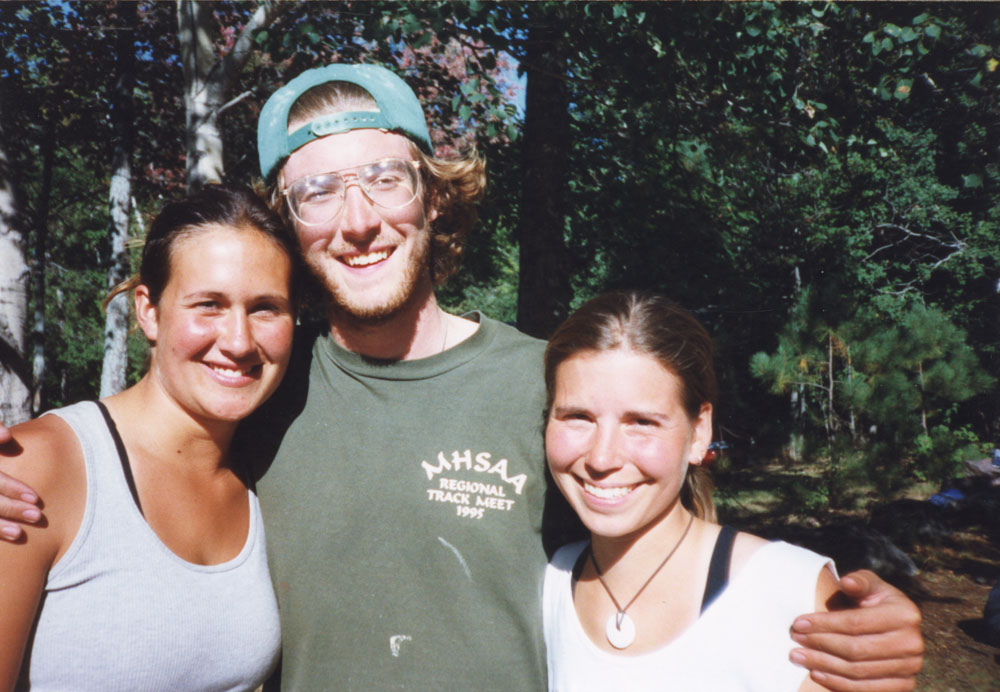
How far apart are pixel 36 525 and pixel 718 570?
1.63 meters

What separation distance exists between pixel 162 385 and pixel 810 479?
581 cm

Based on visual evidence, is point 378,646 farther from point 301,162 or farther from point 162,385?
point 301,162

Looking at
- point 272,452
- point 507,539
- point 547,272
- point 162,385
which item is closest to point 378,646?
point 507,539

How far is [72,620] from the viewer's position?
172 cm

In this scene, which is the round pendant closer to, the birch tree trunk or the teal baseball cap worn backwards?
the teal baseball cap worn backwards

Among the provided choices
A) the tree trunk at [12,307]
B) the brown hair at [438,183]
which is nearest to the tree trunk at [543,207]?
the brown hair at [438,183]

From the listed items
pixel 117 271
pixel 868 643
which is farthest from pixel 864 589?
pixel 117 271

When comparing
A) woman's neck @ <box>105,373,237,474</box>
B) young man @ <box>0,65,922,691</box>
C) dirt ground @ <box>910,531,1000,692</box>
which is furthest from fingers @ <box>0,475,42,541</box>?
dirt ground @ <box>910,531,1000,692</box>

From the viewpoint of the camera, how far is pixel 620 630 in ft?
6.23

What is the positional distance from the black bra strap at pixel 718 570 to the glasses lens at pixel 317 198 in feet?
5.00

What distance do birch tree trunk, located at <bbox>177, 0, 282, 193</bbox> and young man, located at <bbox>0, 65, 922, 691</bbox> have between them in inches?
95.7

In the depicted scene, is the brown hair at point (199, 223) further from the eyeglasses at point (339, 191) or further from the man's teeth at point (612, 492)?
the man's teeth at point (612, 492)

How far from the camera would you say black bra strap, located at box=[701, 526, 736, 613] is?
1810 millimetres

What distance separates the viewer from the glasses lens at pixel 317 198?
235 centimetres
